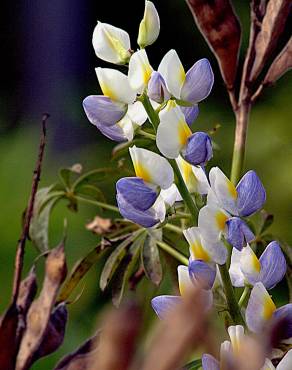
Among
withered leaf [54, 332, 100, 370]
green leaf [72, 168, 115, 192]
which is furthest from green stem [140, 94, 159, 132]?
green leaf [72, 168, 115, 192]

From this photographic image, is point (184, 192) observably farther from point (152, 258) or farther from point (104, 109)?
point (152, 258)

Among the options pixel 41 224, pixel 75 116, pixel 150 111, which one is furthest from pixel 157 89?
pixel 75 116

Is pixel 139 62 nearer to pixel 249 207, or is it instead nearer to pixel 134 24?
pixel 249 207

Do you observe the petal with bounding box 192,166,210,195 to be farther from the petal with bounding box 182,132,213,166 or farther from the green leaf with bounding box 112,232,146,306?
the green leaf with bounding box 112,232,146,306

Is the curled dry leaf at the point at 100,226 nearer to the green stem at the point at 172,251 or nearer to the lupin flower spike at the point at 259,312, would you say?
the green stem at the point at 172,251

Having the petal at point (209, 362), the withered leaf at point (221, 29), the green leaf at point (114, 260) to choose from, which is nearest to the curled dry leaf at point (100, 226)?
the green leaf at point (114, 260)

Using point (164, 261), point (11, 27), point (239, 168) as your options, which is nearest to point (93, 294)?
point (164, 261)
